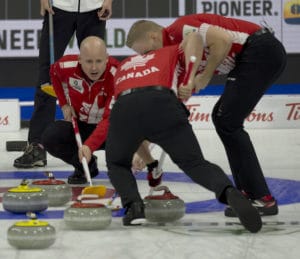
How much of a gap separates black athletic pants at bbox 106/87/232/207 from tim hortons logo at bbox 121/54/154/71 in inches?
5.3

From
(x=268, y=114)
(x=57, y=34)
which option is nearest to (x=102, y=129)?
(x=57, y=34)

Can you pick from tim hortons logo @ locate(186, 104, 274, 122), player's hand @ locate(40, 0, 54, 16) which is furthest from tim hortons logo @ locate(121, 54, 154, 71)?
tim hortons logo @ locate(186, 104, 274, 122)

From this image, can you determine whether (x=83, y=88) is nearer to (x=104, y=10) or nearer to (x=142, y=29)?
(x=104, y=10)

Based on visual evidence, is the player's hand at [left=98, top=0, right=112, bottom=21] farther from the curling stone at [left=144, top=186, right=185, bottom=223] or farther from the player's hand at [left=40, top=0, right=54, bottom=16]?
the curling stone at [left=144, top=186, right=185, bottom=223]

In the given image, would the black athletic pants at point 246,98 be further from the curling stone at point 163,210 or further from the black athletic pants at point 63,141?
the black athletic pants at point 63,141

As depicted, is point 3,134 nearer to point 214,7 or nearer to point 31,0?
point 31,0

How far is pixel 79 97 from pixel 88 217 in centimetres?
132

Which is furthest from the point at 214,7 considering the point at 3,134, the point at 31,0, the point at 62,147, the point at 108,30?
the point at 62,147

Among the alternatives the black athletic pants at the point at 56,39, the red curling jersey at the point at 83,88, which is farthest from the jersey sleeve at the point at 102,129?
the black athletic pants at the point at 56,39

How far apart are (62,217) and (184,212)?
483 millimetres

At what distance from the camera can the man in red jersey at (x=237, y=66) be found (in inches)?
152

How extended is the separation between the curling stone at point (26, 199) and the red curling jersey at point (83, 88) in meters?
0.78

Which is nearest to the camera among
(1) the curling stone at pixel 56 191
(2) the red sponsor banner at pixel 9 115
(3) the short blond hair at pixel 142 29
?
(3) the short blond hair at pixel 142 29

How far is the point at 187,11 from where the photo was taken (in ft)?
30.1
